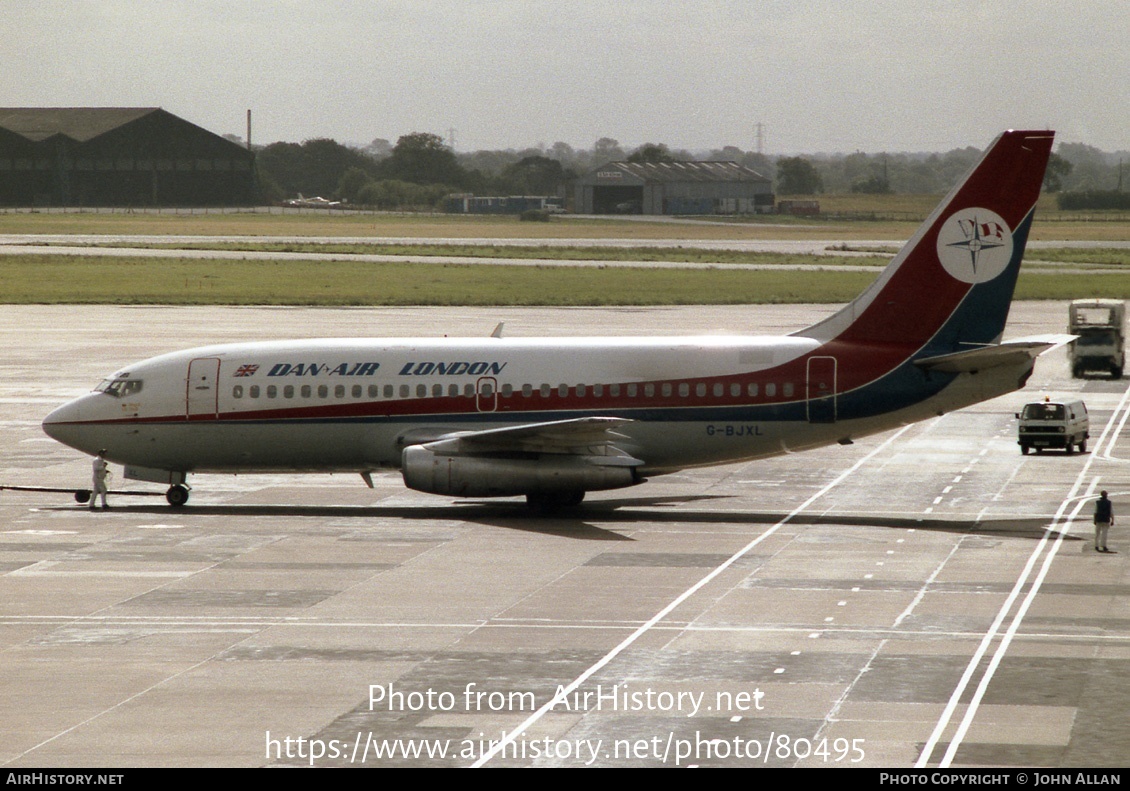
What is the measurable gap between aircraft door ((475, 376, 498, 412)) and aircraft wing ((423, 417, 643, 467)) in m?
1.03

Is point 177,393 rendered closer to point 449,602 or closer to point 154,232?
point 449,602

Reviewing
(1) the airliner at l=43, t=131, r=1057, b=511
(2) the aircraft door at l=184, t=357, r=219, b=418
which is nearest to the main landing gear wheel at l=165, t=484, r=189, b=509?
(1) the airliner at l=43, t=131, r=1057, b=511

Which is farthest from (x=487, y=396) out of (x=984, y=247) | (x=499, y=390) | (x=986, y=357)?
(x=984, y=247)

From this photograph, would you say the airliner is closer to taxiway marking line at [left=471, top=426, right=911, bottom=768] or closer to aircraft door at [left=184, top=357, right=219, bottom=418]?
aircraft door at [left=184, top=357, right=219, bottom=418]

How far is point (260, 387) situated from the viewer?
42969 millimetres

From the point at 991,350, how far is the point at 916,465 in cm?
1291

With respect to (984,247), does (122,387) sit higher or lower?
lower

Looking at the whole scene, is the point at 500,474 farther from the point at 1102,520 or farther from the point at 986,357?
the point at 1102,520

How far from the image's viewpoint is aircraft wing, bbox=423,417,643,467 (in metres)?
40.0

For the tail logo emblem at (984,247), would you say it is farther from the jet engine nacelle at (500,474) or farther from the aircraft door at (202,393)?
the aircraft door at (202,393)

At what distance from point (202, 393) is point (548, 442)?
990 centimetres

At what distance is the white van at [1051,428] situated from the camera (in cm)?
5366

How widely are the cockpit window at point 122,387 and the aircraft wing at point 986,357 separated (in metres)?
21.2

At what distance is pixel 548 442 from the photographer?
1606 inches
